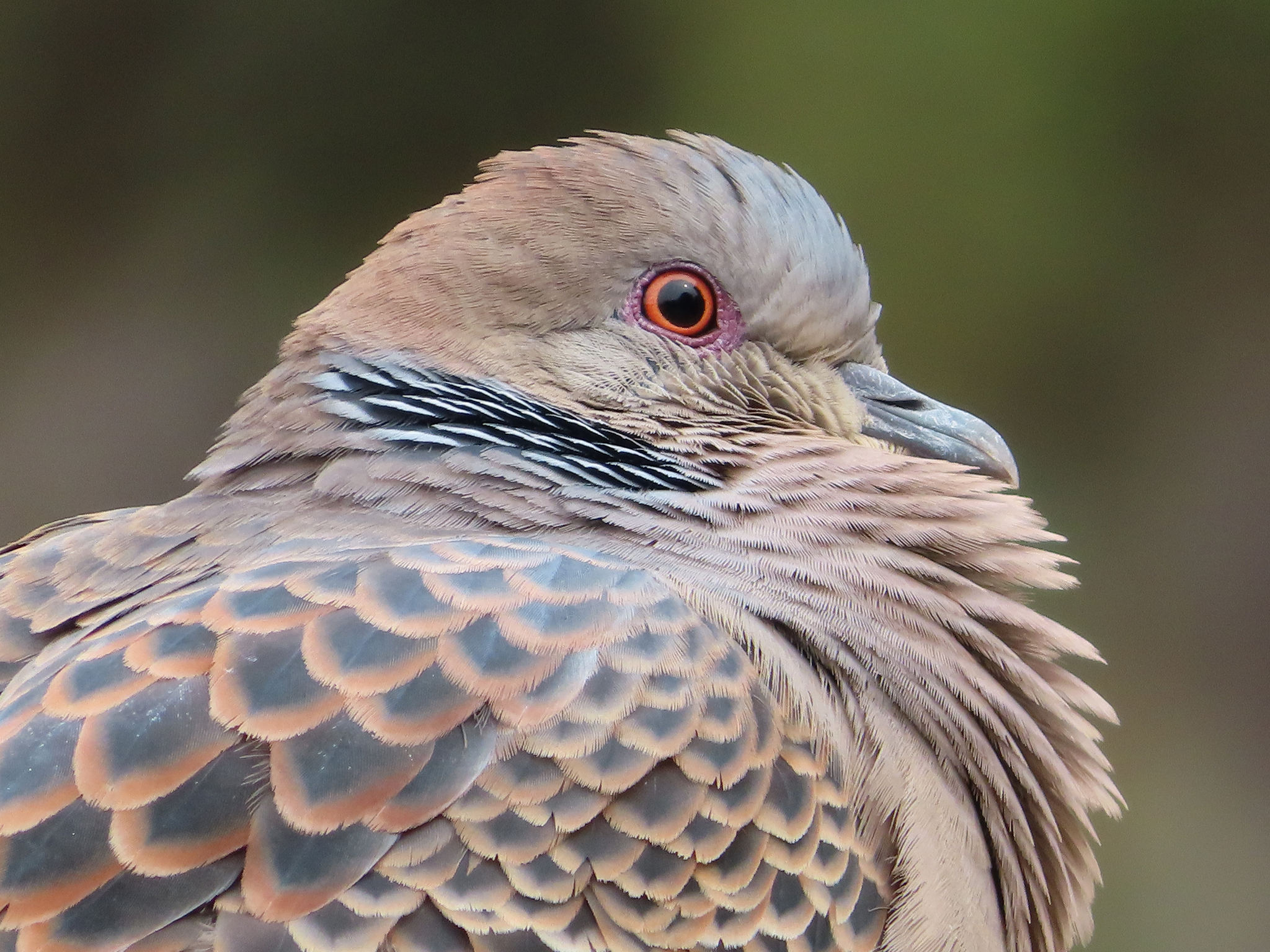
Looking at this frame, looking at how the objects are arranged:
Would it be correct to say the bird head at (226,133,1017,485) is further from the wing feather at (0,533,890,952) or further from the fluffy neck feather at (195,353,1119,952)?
the wing feather at (0,533,890,952)

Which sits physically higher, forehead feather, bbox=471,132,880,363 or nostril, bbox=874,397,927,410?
forehead feather, bbox=471,132,880,363

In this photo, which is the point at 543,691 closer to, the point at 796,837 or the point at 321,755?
the point at 321,755

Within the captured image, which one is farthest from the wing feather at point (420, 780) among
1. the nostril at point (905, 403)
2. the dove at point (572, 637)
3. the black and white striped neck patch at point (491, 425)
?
the nostril at point (905, 403)

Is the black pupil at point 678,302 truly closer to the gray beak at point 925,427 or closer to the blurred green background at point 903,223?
the gray beak at point 925,427

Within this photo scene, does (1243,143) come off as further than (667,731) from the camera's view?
Yes

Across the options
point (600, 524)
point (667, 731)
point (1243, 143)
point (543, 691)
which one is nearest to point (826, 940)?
point (667, 731)

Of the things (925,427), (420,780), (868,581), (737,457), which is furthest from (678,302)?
(420,780)

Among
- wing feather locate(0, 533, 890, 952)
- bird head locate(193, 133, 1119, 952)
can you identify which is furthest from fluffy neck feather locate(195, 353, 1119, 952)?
wing feather locate(0, 533, 890, 952)

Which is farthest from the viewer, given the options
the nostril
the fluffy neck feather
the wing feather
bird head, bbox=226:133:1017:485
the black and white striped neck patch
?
the nostril
